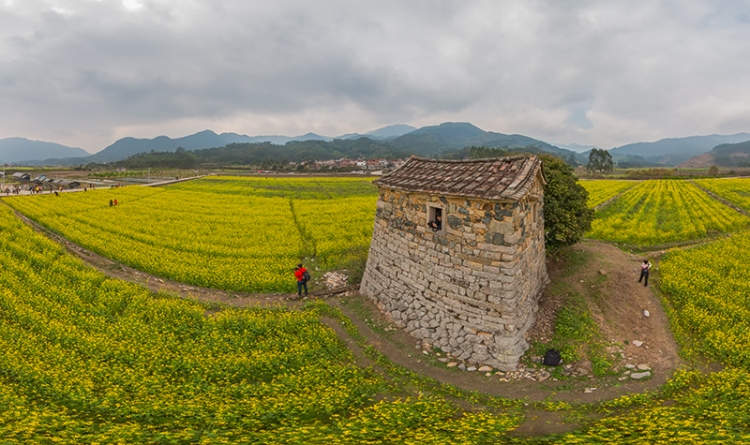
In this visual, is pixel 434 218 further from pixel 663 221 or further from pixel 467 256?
pixel 663 221

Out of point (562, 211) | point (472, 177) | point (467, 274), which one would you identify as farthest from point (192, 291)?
point (562, 211)

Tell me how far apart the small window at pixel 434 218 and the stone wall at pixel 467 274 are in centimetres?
19

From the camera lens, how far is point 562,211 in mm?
16516

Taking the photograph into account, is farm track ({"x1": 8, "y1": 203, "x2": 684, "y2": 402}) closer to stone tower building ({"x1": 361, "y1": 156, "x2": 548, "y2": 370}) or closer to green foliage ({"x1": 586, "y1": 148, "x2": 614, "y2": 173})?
stone tower building ({"x1": 361, "y1": 156, "x2": 548, "y2": 370})

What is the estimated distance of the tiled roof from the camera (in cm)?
1087

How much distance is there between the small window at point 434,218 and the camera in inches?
492

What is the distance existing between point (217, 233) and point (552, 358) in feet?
75.6

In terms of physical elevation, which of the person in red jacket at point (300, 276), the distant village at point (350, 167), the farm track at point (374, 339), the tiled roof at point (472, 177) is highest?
the distant village at point (350, 167)

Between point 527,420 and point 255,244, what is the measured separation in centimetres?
1911

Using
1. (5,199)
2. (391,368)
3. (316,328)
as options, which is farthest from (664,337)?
(5,199)

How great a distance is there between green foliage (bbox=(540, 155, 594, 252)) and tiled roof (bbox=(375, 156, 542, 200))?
4353 millimetres

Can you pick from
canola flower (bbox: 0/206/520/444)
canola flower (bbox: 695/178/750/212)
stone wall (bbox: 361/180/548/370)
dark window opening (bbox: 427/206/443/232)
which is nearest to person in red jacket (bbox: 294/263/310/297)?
canola flower (bbox: 0/206/520/444)

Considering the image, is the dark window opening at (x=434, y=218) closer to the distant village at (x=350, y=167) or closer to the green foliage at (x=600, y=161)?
the distant village at (x=350, y=167)

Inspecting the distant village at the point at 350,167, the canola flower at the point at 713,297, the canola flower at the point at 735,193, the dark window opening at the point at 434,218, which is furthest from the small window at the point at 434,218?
the distant village at the point at 350,167
